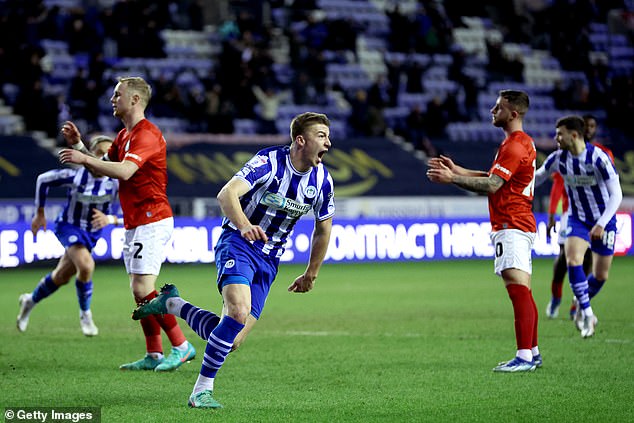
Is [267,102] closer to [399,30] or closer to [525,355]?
[399,30]

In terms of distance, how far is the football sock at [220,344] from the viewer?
6480 mm

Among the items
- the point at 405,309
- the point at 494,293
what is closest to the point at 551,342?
the point at 405,309

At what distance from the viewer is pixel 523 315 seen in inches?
328

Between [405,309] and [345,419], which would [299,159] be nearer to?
[345,419]

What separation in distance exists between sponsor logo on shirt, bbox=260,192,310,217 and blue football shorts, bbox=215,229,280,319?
0.28m

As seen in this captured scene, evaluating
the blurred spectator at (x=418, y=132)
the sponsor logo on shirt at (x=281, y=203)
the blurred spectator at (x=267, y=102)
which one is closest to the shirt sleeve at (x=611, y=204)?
the sponsor logo on shirt at (x=281, y=203)

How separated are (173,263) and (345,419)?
14.5 metres

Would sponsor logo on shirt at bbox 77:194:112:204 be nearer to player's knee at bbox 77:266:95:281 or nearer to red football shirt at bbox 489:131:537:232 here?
player's knee at bbox 77:266:95:281

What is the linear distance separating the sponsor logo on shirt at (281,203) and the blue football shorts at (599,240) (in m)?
4.77

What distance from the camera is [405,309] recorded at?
1338 cm

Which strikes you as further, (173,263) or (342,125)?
(342,125)

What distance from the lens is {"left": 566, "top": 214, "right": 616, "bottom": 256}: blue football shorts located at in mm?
10844

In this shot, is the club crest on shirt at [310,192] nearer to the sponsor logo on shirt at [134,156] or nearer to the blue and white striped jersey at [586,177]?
the sponsor logo on shirt at [134,156]

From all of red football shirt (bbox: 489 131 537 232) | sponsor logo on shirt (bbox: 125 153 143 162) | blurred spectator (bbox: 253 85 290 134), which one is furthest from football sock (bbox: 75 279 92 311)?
blurred spectator (bbox: 253 85 290 134)
